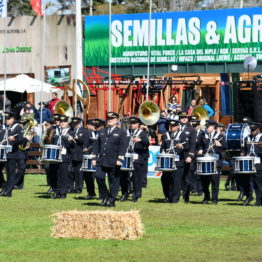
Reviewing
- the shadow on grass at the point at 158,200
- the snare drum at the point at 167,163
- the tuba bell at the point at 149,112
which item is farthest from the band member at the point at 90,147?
the tuba bell at the point at 149,112

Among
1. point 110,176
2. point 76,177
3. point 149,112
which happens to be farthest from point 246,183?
point 149,112

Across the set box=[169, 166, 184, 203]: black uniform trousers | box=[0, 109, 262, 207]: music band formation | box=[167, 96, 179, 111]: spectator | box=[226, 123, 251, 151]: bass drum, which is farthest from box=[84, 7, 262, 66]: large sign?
box=[169, 166, 184, 203]: black uniform trousers

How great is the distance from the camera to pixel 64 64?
45594mm

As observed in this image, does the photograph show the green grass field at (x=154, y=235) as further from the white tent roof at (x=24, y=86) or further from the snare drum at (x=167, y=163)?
the white tent roof at (x=24, y=86)

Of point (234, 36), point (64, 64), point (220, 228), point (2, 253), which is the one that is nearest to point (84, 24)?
point (64, 64)

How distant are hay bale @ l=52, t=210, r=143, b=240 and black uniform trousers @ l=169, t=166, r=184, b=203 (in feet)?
24.2

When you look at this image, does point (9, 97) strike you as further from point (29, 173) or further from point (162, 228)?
point (162, 228)

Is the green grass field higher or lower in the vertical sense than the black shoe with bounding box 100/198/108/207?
lower

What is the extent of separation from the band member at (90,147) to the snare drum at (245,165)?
3.75 meters

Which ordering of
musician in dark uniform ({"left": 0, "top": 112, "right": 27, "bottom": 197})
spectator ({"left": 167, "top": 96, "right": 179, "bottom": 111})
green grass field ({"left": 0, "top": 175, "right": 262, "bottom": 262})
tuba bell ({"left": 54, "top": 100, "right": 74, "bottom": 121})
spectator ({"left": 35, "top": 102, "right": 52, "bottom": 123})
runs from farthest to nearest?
spectator ({"left": 35, "top": 102, "right": 52, "bottom": 123}), tuba bell ({"left": 54, "top": 100, "right": 74, "bottom": 121}), spectator ({"left": 167, "top": 96, "right": 179, "bottom": 111}), musician in dark uniform ({"left": 0, "top": 112, "right": 27, "bottom": 197}), green grass field ({"left": 0, "top": 175, "right": 262, "bottom": 262})

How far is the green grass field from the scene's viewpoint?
14.2 meters

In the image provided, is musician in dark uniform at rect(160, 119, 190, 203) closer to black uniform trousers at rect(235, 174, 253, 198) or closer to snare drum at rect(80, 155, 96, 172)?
black uniform trousers at rect(235, 174, 253, 198)

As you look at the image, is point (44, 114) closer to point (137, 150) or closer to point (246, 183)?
point (137, 150)

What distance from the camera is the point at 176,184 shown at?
23.2 meters
